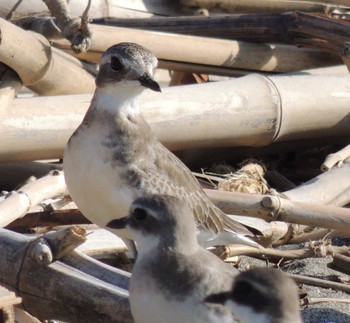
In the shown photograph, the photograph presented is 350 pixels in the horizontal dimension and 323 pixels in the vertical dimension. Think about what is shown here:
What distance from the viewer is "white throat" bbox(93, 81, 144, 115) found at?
646cm

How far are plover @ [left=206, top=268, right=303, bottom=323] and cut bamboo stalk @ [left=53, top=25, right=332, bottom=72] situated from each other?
13.3 feet

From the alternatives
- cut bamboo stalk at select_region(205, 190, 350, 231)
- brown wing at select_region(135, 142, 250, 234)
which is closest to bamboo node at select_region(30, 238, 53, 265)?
brown wing at select_region(135, 142, 250, 234)

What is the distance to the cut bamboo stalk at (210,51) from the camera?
865cm

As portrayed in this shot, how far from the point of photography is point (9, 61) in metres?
7.98

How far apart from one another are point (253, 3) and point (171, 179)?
3771mm

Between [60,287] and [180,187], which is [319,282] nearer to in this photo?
[180,187]

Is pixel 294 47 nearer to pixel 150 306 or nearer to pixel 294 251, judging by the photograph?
pixel 294 251

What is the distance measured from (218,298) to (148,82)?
1.82 m

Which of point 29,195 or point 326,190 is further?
point 326,190

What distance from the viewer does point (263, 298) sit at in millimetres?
4602

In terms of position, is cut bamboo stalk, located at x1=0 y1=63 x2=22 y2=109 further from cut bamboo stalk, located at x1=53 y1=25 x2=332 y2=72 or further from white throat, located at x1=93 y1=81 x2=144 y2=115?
white throat, located at x1=93 y1=81 x2=144 y2=115

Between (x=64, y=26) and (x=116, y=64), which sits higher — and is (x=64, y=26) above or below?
below

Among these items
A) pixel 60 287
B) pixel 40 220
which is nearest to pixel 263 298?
pixel 60 287

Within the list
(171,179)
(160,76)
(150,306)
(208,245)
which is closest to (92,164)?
(171,179)
